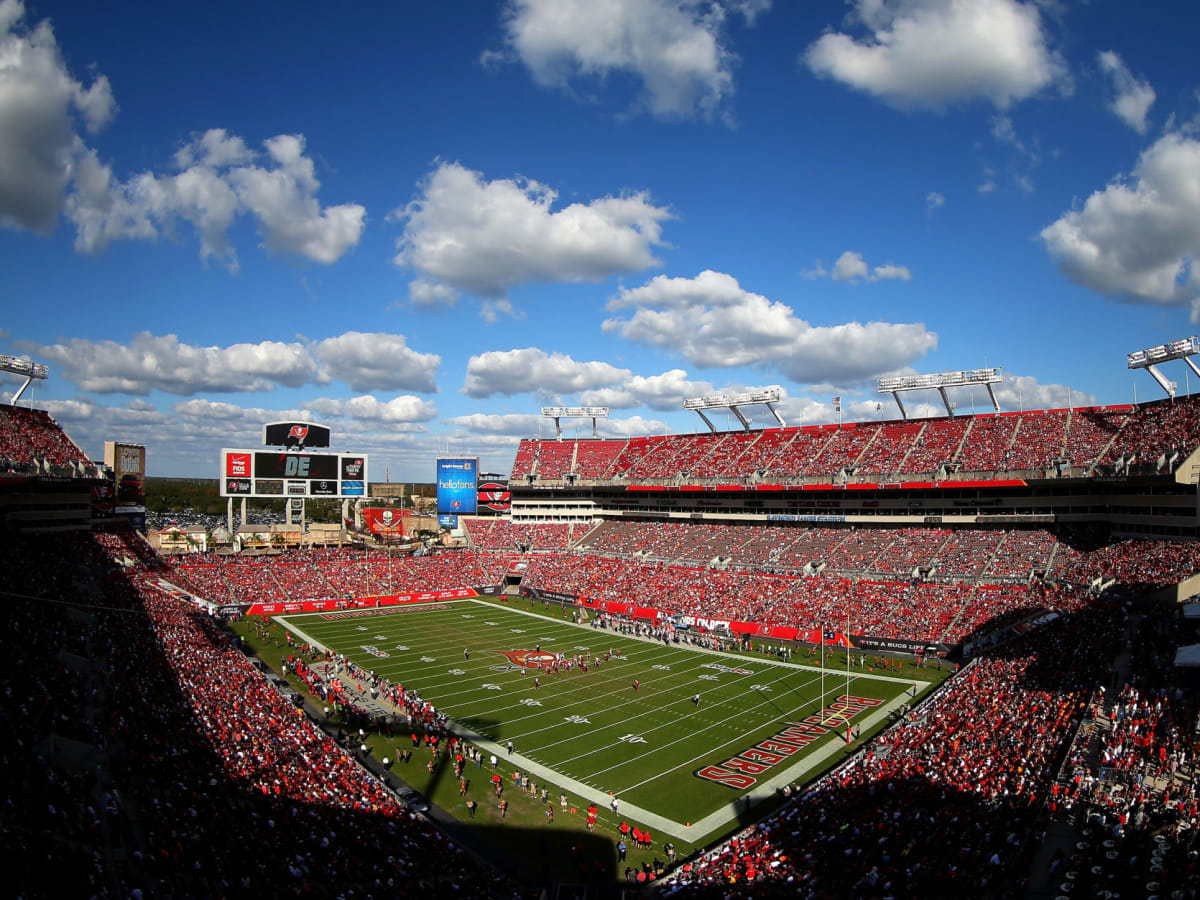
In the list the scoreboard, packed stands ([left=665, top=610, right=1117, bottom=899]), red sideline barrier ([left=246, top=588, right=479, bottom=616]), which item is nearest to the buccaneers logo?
red sideline barrier ([left=246, top=588, right=479, bottom=616])

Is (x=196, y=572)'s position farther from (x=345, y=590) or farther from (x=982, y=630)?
(x=982, y=630)

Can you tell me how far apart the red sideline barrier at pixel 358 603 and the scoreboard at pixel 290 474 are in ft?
40.0

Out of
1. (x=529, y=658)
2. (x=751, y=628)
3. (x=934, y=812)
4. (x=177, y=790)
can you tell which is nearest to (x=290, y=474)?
(x=529, y=658)

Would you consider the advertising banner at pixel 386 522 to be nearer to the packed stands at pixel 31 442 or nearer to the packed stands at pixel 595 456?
the packed stands at pixel 595 456

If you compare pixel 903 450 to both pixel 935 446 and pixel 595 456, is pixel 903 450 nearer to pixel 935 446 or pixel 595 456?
pixel 935 446

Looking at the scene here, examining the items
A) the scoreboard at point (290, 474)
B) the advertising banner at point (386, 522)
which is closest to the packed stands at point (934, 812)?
the scoreboard at point (290, 474)

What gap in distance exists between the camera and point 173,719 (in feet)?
67.8

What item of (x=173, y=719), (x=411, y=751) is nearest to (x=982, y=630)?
(x=411, y=751)

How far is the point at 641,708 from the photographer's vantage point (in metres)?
31.4

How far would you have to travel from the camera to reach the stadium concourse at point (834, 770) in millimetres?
13773

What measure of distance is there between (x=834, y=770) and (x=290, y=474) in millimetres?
52499

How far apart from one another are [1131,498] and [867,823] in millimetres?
36957

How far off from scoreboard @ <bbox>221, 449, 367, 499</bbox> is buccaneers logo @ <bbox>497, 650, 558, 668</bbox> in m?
29.5

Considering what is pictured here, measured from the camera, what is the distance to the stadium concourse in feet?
45.2
